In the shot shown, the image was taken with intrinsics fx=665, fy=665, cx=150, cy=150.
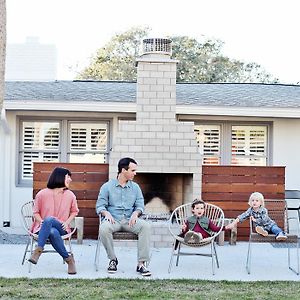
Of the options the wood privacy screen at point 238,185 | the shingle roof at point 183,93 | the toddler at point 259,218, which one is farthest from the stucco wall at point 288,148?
the toddler at point 259,218

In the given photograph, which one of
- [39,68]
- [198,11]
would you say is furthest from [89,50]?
[39,68]

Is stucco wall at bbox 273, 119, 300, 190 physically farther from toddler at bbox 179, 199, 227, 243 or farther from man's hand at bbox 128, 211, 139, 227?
man's hand at bbox 128, 211, 139, 227

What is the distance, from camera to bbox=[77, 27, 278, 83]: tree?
33.4 meters

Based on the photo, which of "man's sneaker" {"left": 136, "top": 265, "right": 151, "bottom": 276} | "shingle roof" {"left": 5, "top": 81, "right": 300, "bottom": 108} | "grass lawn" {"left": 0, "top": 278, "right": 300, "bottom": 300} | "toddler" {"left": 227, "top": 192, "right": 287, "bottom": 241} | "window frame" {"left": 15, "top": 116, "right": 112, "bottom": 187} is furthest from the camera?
"window frame" {"left": 15, "top": 116, "right": 112, "bottom": 187}

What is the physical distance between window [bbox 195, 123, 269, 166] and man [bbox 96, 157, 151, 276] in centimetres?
480

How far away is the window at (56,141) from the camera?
39.7 ft

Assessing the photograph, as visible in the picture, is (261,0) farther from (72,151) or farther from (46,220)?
(46,220)

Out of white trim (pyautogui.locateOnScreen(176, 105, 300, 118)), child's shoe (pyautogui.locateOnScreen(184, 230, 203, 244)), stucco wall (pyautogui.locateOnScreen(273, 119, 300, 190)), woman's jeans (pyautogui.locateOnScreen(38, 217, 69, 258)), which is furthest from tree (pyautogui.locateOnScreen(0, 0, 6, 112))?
stucco wall (pyautogui.locateOnScreen(273, 119, 300, 190))

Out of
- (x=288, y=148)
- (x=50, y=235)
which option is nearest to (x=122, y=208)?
(x=50, y=235)

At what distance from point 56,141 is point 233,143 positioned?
3255 mm

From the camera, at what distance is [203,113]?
11.5 metres

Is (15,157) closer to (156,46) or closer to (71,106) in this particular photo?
(71,106)

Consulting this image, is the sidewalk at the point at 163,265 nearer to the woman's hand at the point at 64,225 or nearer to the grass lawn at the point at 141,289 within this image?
the grass lawn at the point at 141,289

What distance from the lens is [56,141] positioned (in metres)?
12.2
